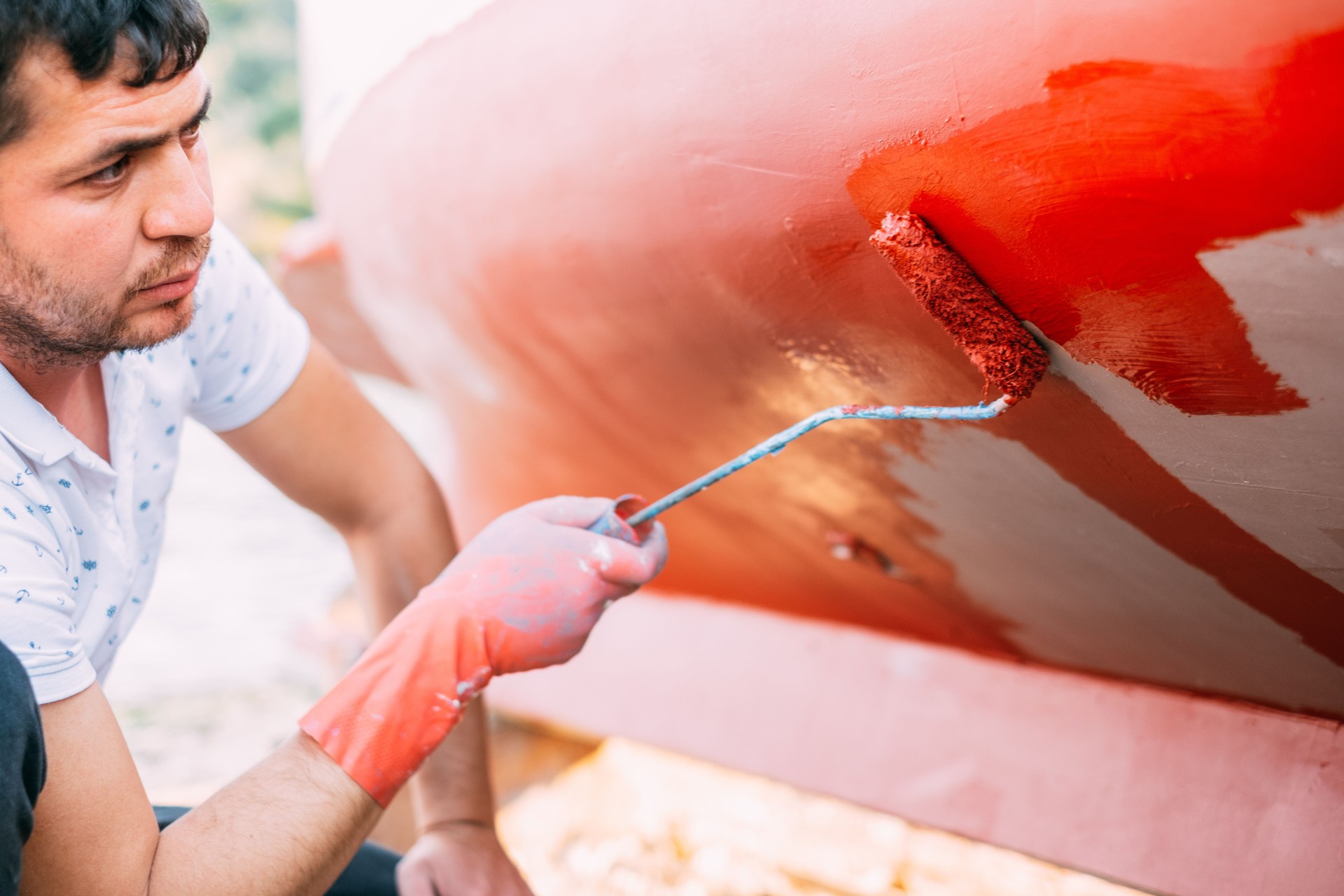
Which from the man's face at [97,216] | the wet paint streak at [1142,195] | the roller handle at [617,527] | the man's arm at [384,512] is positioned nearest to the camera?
the wet paint streak at [1142,195]

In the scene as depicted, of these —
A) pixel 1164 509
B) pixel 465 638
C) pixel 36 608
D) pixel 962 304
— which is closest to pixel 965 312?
pixel 962 304

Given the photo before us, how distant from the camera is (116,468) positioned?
95cm

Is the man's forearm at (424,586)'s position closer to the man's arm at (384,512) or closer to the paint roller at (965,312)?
the man's arm at (384,512)

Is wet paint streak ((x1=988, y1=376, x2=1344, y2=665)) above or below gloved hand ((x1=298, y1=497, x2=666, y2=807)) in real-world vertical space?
above

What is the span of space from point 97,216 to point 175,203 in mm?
60

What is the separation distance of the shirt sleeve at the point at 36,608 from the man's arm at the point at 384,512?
316 millimetres

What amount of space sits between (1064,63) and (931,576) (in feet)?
2.12

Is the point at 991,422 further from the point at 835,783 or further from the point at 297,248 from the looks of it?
the point at 297,248

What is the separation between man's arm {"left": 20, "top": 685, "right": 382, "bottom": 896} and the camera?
0.76 metres

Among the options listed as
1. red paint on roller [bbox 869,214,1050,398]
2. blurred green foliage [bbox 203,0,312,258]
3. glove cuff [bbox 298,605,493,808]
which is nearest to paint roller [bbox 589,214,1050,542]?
red paint on roller [bbox 869,214,1050,398]

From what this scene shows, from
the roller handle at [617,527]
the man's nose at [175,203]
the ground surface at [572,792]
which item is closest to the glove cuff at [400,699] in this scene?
the roller handle at [617,527]

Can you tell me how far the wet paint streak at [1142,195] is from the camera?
60cm

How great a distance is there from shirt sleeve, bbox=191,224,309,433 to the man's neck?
0.10 m

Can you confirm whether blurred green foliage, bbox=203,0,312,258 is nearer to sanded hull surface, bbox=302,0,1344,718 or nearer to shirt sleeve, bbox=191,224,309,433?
sanded hull surface, bbox=302,0,1344,718
